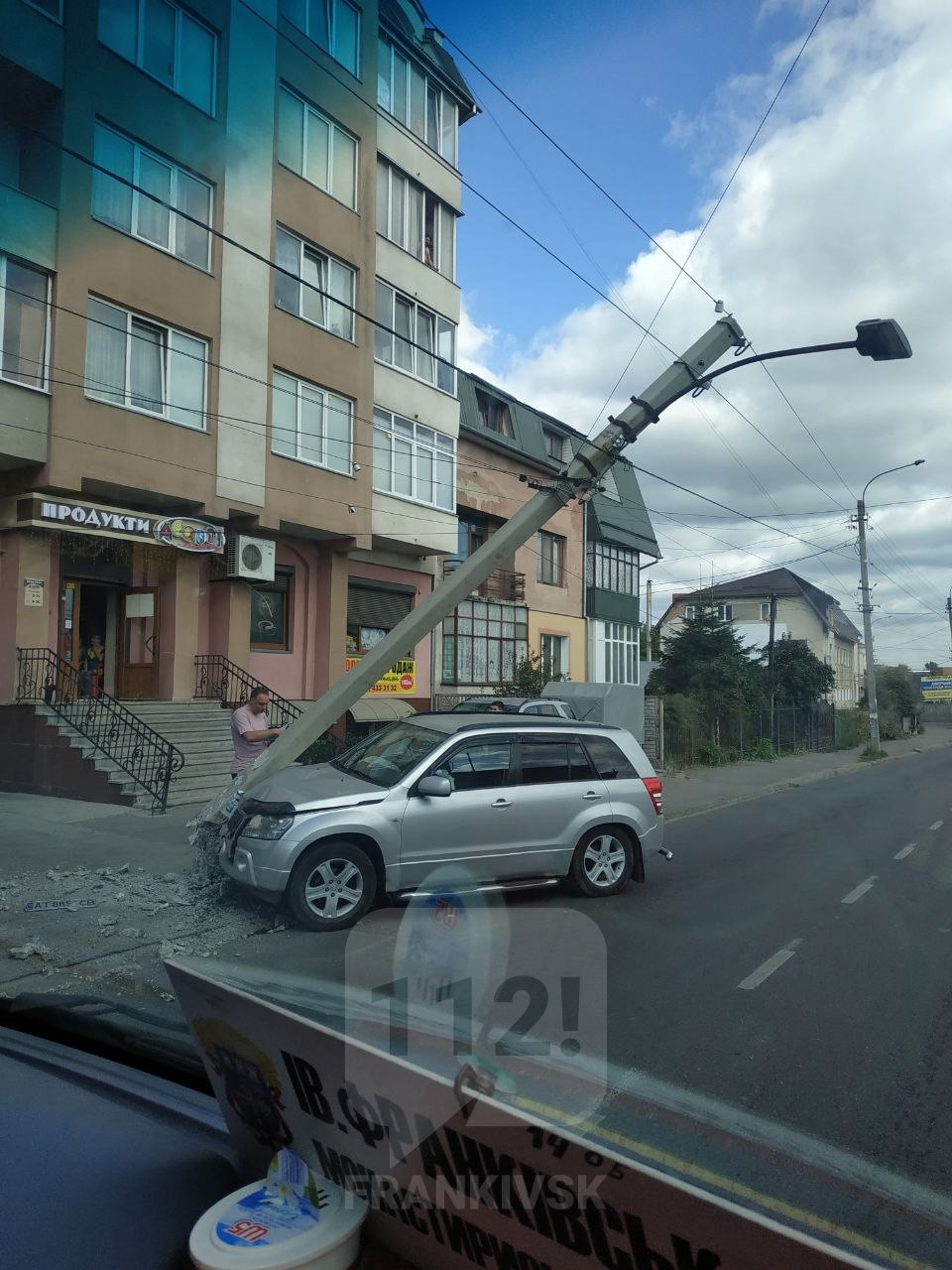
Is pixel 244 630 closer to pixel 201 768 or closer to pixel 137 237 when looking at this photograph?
pixel 201 768

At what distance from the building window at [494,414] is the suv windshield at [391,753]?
19.3m

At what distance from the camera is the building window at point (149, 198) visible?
14.2 meters

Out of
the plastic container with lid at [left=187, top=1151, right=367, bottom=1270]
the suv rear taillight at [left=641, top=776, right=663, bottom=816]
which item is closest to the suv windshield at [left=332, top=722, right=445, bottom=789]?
the suv rear taillight at [left=641, top=776, right=663, bottom=816]

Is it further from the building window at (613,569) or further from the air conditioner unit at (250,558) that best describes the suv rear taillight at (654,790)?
the building window at (613,569)

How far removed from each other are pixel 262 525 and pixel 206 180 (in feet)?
19.3

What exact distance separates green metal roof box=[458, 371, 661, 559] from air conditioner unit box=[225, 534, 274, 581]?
883cm

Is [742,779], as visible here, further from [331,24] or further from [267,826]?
[331,24]

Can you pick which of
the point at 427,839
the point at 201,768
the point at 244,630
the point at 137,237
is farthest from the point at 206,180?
the point at 427,839

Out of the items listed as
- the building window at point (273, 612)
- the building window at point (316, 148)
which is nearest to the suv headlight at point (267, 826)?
the building window at point (273, 612)

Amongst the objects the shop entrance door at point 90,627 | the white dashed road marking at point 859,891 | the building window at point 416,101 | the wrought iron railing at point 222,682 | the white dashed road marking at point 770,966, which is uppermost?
the building window at point 416,101

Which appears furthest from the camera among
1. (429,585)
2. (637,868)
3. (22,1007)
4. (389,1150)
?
(429,585)

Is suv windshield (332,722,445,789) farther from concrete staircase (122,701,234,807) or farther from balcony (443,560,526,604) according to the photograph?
balcony (443,560,526,604)

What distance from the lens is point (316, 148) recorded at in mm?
18047

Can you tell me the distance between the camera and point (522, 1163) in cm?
137
